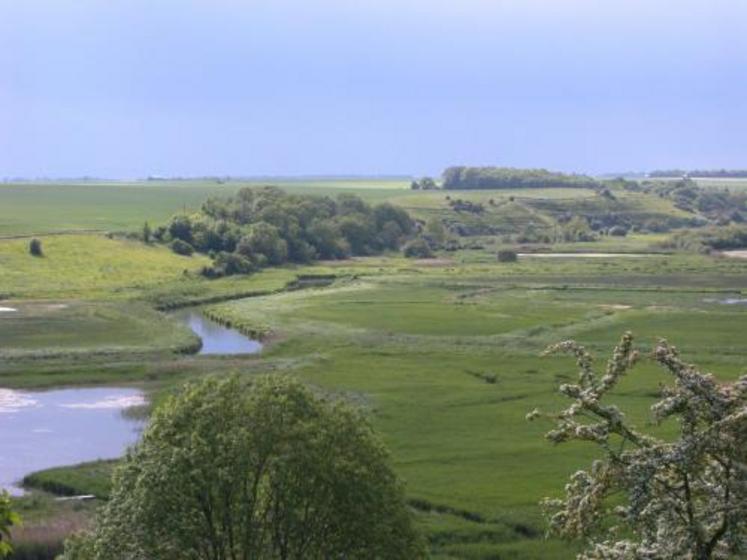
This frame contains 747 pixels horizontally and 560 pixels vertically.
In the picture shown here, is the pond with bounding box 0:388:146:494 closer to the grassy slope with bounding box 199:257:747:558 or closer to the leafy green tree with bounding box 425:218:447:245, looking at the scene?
the grassy slope with bounding box 199:257:747:558

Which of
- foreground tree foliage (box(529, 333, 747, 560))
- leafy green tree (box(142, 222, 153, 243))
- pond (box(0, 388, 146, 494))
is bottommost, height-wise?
pond (box(0, 388, 146, 494))

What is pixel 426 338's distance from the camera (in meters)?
84.3

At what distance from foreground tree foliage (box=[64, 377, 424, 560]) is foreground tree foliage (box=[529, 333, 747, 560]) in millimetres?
11832

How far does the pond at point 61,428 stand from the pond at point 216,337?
53.1 ft

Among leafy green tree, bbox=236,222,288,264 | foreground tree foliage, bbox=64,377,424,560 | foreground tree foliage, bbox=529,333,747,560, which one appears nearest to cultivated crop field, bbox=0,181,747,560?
foreground tree foliage, bbox=529,333,747,560

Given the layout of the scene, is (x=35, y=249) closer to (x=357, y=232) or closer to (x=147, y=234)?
(x=147, y=234)

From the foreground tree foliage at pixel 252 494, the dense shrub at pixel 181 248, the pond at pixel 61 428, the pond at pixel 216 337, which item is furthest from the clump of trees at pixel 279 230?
the foreground tree foliage at pixel 252 494

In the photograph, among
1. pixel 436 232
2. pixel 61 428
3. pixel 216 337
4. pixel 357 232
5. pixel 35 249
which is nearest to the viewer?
pixel 61 428

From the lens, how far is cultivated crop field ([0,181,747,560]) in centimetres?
4294

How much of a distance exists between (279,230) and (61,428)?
103m

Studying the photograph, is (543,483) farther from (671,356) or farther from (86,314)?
(86,314)

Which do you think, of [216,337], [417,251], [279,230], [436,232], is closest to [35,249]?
[279,230]

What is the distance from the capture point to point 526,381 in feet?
216

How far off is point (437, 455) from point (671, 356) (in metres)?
32.7
